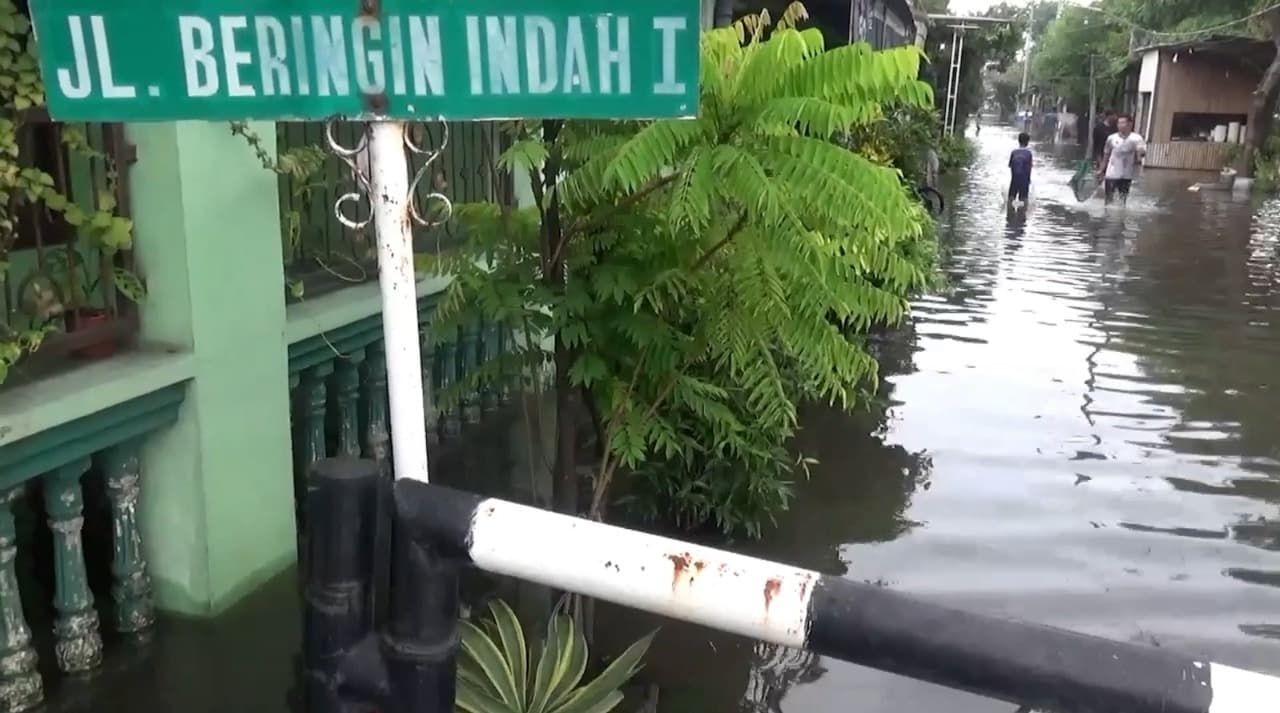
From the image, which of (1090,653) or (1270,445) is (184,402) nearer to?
(1090,653)

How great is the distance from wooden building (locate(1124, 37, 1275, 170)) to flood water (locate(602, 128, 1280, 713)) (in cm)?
2058

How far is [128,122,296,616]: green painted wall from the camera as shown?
3.47 metres

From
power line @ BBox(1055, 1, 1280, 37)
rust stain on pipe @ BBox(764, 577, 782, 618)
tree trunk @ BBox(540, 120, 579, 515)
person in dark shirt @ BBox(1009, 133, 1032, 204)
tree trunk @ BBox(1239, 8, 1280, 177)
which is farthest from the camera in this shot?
tree trunk @ BBox(1239, 8, 1280, 177)

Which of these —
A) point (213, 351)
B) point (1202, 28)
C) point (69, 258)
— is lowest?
point (213, 351)

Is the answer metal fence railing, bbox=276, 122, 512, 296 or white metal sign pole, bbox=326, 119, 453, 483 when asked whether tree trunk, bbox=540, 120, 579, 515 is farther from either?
white metal sign pole, bbox=326, 119, 453, 483

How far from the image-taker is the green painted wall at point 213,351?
3.47 metres

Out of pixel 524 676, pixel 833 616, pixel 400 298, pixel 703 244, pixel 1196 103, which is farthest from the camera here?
pixel 1196 103

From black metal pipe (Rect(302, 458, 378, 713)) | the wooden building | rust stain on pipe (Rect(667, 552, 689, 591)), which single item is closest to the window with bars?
black metal pipe (Rect(302, 458, 378, 713))

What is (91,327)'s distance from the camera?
3430mm

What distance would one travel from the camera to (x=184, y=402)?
358 centimetres

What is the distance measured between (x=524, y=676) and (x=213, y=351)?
1.51m

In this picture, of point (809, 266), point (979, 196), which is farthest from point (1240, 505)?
point (979, 196)

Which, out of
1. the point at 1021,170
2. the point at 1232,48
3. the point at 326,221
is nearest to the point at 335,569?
the point at 326,221

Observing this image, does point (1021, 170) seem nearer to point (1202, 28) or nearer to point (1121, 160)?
point (1121, 160)
